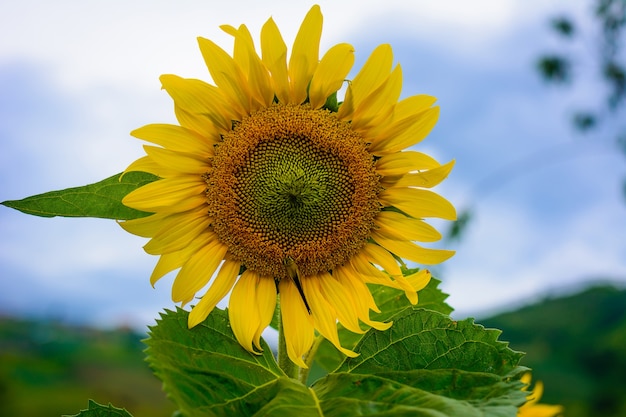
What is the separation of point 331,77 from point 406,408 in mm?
907

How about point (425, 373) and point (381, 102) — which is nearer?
point (425, 373)

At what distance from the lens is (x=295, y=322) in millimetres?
1916

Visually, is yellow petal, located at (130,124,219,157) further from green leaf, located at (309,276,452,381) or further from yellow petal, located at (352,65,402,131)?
green leaf, located at (309,276,452,381)

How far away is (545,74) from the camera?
1667cm

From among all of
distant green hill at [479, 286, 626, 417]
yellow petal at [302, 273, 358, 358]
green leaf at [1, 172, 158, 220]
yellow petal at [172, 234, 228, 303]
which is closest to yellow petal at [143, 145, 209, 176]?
green leaf at [1, 172, 158, 220]

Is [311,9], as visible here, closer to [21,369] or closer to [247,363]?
[247,363]

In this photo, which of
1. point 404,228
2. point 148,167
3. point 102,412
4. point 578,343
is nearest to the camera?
point 102,412

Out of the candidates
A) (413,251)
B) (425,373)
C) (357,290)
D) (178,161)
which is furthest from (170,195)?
(425,373)

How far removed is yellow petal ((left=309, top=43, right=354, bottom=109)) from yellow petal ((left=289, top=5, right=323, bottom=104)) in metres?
0.03

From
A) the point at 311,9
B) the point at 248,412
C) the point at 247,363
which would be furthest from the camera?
the point at 311,9

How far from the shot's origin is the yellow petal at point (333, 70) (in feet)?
6.14

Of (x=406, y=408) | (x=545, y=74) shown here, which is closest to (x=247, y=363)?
(x=406, y=408)

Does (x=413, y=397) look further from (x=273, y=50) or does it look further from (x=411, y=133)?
(x=273, y=50)

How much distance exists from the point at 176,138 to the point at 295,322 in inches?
23.8
